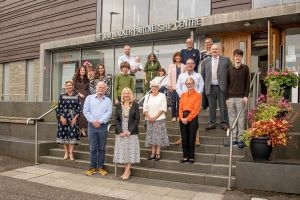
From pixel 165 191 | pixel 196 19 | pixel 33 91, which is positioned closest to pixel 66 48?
pixel 33 91

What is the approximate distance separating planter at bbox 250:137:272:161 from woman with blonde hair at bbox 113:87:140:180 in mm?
2126

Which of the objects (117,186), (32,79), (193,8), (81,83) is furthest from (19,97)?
(117,186)

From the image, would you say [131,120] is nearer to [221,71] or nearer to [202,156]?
[202,156]

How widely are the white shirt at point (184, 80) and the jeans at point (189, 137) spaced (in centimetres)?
95

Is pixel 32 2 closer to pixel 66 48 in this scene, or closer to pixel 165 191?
pixel 66 48

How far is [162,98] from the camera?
26.6ft

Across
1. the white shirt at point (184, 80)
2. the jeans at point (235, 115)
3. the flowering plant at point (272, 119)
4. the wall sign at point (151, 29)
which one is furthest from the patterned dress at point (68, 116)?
the wall sign at point (151, 29)

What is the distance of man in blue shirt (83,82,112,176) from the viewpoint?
26.6 ft

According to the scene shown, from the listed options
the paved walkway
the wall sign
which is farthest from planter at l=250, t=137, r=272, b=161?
the wall sign

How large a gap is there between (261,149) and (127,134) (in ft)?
7.91

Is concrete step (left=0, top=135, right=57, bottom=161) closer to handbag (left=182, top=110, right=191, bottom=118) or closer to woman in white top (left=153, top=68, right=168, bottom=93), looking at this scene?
woman in white top (left=153, top=68, right=168, bottom=93)

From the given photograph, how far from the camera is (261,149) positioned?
23.4 feet

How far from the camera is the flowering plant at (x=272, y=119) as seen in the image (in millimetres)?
7055

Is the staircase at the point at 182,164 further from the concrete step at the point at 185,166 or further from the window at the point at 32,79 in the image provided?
the window at the point at 32,79
